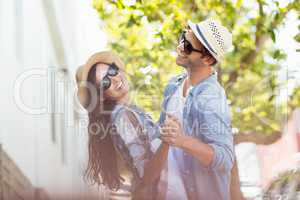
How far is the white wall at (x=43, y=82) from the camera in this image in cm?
274

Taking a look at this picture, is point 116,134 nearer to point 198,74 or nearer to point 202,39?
point 198,74

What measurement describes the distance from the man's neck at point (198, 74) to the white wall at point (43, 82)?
478mm

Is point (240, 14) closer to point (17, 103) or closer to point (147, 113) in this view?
point (147, 113)

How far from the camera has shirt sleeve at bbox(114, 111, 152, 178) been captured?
8.99ft

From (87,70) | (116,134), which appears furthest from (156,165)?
(87,70)

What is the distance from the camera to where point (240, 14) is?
112 inches

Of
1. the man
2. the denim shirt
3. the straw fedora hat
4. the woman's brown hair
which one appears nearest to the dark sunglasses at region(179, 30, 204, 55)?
the man

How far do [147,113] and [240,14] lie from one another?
727 millimetres

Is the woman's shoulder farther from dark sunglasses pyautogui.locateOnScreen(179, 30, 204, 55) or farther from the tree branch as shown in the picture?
the tree branch

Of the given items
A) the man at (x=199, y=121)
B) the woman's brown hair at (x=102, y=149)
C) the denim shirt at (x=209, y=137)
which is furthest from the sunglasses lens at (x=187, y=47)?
the woman's brown hair at (x=102, y=149)

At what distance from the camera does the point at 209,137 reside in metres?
2.73

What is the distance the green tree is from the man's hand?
0.27ft

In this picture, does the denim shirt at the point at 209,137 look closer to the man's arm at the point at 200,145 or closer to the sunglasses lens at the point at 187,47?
the man's arm at the point at 200,145

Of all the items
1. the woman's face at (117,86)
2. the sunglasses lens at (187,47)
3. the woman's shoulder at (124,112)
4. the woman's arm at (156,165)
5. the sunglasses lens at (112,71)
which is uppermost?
the sunglasses lens at (187,47)
